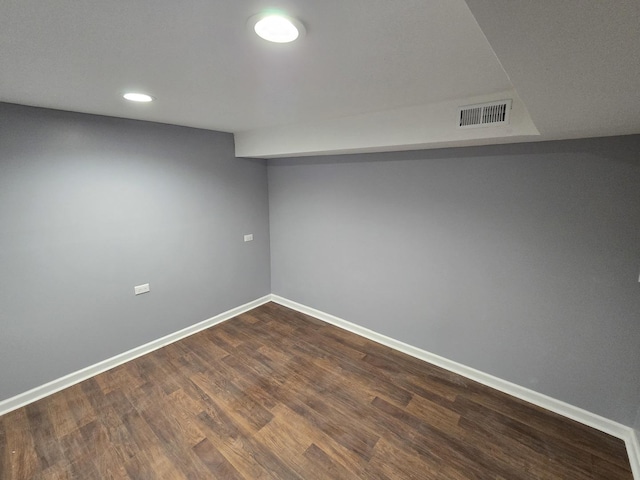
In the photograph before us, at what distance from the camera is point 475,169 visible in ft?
7.73

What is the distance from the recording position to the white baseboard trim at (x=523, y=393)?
6.40 ft

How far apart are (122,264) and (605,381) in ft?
13.5

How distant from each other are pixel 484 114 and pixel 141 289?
3341mm

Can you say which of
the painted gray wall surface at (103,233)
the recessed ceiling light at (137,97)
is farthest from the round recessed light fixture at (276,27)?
the painted gray wall surface at (103,233)

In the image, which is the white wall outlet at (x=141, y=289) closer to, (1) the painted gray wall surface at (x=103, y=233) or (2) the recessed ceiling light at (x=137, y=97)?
Result: (1) the painted gray wall surface at (x=103, y=233)

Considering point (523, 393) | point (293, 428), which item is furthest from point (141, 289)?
point (523, 393)

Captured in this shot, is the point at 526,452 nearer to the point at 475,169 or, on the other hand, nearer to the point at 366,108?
the point at 475,169

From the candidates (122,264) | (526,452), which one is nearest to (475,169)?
(526,452)

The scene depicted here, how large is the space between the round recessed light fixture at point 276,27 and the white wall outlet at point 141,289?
2.72m

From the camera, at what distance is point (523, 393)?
2.37 meters

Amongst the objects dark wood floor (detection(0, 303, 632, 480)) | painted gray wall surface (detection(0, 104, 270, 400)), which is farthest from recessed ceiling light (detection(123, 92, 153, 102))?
dark wood floor (detection(0, 303, 632, 480))

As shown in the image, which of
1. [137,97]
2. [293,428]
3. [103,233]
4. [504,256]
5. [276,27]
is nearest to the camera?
[276,27]

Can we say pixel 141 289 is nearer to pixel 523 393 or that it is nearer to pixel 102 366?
pixel 102 366

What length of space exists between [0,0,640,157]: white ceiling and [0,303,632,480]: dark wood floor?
207cm
